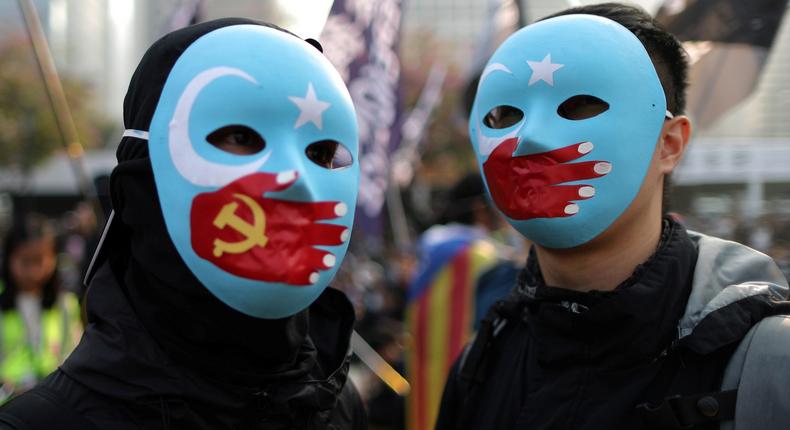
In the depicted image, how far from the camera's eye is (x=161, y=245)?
1781mm

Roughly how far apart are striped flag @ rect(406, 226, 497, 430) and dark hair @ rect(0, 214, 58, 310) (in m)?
2.31

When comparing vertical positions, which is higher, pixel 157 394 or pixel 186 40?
pixel 186 40

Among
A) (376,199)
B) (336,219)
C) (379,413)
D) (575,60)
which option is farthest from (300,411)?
(379,413)

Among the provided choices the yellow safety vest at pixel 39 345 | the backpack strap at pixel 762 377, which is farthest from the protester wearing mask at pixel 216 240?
the yellow safety vest at pixel 39 345

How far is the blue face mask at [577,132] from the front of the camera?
2.02 metres

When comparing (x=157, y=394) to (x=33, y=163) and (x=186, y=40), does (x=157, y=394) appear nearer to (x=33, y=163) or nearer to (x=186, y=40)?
(x=186, y=40)

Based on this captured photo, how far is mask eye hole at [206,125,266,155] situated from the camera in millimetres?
1770

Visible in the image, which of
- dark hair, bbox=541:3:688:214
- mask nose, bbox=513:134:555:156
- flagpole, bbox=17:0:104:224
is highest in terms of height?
dark hair, bbox=541:3:688:214

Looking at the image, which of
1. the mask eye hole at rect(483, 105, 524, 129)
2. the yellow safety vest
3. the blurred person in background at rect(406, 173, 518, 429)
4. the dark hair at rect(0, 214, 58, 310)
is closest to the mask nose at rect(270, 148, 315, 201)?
the mask eye hole at rect(483, 105, 524, 129)

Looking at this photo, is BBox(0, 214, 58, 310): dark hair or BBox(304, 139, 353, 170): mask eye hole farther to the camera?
BBox(0, 214, 58, 310): dark hair

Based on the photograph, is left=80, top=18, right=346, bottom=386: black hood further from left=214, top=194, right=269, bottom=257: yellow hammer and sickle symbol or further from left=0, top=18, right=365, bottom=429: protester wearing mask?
left=214, top=194, right=269, bottom=257: yellow hammer and sickle symbol

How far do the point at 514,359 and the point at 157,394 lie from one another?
105 cm

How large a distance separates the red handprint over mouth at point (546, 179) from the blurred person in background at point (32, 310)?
3601 mm

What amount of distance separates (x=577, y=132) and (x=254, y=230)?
0.90 m
